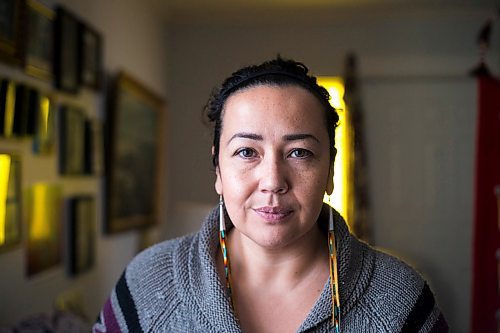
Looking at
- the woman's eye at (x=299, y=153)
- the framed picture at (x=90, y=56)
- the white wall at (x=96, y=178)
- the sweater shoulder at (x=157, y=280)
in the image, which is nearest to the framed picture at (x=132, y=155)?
the white wall at (x=96, y=178)

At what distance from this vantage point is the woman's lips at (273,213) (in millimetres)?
1014

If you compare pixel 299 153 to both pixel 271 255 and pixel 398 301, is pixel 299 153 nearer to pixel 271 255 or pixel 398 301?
pixel 271 255

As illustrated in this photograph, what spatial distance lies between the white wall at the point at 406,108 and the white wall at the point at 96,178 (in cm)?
41

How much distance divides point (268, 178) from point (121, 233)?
213cm

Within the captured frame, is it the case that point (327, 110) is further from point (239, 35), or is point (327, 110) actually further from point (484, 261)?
point (239, 35)

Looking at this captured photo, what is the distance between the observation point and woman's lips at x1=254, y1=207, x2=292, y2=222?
3.33 ft

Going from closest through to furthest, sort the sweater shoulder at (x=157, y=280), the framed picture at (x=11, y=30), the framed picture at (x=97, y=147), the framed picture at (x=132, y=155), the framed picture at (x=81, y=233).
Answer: the sweater shoulder at (x=157, y=280) → the framed picture at (x=11, y=30) → the framed picture at (x=81, y=233) → the framed picture at (x=97, y=147) → the framed picture at (x=132, y=155)

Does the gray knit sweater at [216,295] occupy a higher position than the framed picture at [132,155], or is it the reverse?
the framed picture at [132,155]

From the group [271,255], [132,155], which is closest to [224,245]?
[271,255]

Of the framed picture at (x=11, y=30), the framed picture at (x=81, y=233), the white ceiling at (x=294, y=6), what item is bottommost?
the framed picture at (x=81, y=233)

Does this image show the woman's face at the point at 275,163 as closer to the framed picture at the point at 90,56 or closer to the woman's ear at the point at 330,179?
the woman's ear at the point at 330,179

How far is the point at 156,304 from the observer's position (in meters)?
1.14

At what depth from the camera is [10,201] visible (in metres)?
1.76

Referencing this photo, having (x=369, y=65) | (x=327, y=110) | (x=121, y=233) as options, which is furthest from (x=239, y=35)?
(x=327, y=110)
